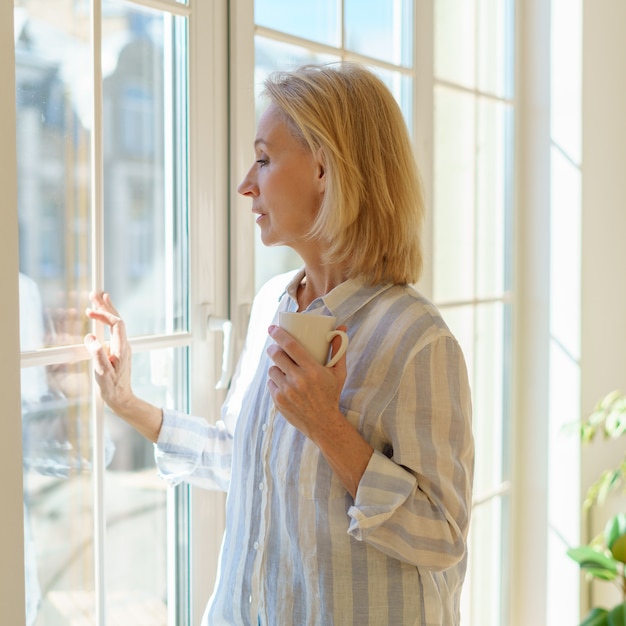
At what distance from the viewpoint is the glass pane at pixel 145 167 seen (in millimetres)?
1538

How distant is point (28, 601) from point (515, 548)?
208cm

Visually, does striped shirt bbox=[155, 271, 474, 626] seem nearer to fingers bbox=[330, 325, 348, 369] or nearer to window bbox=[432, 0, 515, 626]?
fingers bbox=[330, 325, 348, 369]

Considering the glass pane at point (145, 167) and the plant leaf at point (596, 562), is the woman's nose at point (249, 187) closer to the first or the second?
the glass pane at point (145, 167)

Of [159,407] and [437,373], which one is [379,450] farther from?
[159,407]

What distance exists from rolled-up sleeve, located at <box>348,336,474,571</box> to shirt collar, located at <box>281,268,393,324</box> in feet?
0.45

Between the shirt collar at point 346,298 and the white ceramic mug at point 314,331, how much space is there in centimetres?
12

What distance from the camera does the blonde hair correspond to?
4.35 feet

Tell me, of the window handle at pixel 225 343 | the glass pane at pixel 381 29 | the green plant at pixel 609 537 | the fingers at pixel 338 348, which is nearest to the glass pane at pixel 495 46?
the glass pane at pixel 381 29

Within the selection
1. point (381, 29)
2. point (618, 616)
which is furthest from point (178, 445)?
point (618, 616)

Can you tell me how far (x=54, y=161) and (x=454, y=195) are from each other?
1552mm

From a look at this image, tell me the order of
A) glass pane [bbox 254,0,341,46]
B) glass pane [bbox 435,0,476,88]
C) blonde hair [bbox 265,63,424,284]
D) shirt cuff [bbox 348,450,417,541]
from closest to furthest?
shirt cuff [bbox 348,450,417,541]
blonde hair [bbox 265,63,424,284]
glass pane [bbox 254,0,341,46]
glass pane [bbox 435,0,476,88]

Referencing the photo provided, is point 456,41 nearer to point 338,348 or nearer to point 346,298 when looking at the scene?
point 346,298

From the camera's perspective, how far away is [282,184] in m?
1.37

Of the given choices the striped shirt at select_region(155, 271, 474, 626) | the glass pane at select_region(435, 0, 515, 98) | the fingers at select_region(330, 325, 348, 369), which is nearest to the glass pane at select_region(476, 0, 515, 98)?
the glass pane at select_region(435, 0, 515, 98)
